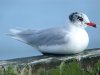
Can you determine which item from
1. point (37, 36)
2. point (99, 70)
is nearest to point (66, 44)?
point (37, 36)

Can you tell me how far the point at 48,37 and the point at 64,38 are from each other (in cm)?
18

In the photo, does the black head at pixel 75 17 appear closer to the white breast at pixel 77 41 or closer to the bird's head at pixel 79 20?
the bird's head at pixel 79 20

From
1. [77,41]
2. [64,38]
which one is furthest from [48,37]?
[77,41]

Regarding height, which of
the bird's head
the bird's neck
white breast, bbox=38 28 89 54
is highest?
the bird's head

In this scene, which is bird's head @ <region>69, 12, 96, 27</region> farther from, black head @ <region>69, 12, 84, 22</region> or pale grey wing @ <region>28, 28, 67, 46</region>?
pale grey wing @ <region>28, 28, 67, 46</region>

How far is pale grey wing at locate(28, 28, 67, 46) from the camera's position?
4.09m

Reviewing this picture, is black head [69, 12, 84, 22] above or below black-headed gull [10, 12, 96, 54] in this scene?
above

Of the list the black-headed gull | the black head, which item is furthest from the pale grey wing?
the black head

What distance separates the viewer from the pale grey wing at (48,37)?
4.09 m

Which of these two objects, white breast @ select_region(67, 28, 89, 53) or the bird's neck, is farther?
the bird's neck

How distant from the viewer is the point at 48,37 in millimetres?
4137

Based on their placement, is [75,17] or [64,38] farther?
[75,17]

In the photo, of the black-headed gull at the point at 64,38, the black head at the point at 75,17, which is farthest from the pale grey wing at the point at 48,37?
the black head at the point at 75,17

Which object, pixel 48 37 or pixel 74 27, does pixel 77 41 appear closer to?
pixel 74 27
